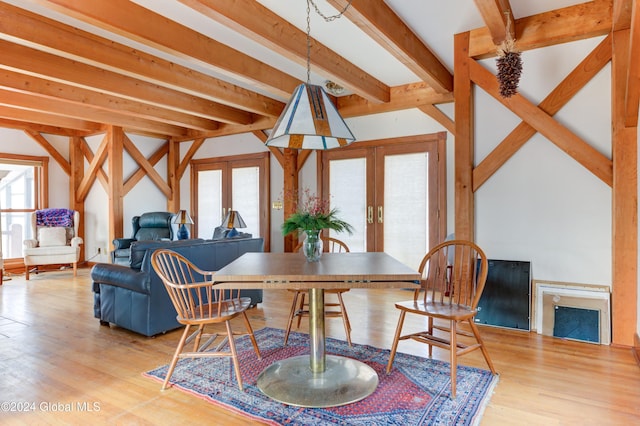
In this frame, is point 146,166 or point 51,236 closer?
point 51,236

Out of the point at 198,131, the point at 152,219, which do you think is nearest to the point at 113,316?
the point at 152,219

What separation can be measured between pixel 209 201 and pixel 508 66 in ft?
20.0

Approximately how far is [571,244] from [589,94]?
136cm

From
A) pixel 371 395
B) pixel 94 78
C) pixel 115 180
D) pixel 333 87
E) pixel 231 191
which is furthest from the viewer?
pixel 231 191

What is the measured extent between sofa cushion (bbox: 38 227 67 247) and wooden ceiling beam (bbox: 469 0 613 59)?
283 inches

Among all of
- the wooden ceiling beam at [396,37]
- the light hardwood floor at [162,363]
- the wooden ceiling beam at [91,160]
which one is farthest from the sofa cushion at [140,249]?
the wooden ceiling beam at [91,160]

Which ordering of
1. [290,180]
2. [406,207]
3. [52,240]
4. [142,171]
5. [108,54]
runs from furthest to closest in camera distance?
[142,171]
[52,240]
[290,180]
[406,207]
[108,54]

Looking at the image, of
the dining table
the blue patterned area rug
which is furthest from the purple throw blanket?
the dining table

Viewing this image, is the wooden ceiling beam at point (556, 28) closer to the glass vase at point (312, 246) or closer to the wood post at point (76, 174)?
the glass vase at point (312, 246)

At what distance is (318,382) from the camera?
2.51 metres

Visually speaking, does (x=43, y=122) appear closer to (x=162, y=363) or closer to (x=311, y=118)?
(x=162, y=363)

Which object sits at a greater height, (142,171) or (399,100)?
(399,100)

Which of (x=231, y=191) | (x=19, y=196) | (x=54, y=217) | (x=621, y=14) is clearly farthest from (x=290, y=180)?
(x=19, y=196)

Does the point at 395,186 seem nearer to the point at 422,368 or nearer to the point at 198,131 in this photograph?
the point at 422,368
